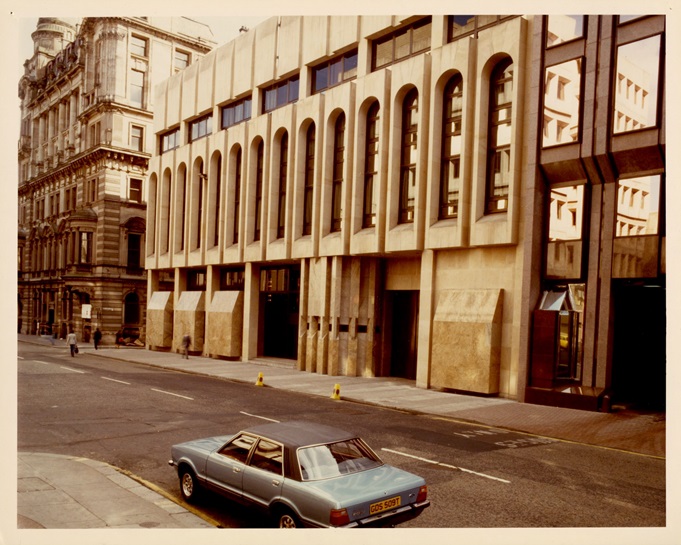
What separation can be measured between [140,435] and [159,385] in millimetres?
10010

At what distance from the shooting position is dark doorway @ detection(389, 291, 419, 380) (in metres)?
30.6

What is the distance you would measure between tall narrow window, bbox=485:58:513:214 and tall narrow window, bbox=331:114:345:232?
8855mm

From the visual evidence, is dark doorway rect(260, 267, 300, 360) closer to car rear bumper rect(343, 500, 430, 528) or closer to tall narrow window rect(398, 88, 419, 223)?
tall narrow window rect(398, 88, 419, 223)

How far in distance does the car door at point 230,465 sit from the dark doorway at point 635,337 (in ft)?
46.5

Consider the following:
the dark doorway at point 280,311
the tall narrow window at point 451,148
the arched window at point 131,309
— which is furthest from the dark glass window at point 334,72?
the arched window at point 131,309

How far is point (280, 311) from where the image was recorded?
3844 centimetres

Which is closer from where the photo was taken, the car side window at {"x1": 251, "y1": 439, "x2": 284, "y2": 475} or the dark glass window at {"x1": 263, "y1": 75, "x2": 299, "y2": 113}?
the car side window at {"x1": 251, "y1": 439, "x2": 284, "y2": 475}

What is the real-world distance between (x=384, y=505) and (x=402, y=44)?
24.2 m

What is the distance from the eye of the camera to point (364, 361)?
30969 millimetres

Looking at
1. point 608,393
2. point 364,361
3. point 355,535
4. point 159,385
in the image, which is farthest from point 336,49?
point 355,535

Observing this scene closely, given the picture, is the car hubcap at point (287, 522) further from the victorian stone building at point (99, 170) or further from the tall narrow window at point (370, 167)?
the victorian stone building at point (99, 170)

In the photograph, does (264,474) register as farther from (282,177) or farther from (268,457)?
(282,177)

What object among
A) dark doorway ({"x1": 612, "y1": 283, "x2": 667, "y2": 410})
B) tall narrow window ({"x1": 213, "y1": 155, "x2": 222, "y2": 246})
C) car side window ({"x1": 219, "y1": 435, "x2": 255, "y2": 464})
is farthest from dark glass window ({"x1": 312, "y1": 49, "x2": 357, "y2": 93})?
car side window ({"x1": 219, "y1": 435, "x2": 255, "y2": 464})

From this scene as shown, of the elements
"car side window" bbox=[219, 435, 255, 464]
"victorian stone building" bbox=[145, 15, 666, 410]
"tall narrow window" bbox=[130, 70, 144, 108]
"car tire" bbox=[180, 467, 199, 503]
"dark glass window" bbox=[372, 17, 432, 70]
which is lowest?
"car tire" bbox=[180, 467, 199, 503]
